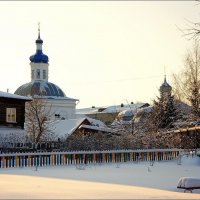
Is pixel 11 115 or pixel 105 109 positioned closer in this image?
pixel 11 115

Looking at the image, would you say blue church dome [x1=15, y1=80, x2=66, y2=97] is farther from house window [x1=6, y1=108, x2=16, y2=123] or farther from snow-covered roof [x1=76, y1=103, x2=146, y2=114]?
house window [x1=6, y1=108, x2=16, y2=123]

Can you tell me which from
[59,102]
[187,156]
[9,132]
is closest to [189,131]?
[187,156]

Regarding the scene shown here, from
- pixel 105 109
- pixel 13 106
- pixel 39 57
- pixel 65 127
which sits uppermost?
pixel 39 57

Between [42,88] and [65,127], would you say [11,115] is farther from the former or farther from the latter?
[42,88]

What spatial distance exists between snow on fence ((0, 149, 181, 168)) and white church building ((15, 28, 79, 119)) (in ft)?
151

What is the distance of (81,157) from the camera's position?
24406mm

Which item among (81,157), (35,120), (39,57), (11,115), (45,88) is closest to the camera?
(81,157)

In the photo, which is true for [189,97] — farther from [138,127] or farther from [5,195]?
[5,195]

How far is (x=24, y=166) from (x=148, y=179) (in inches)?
325

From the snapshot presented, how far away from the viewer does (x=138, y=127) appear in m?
46.0

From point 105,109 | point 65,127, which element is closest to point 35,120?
point 65,127

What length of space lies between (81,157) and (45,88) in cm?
5120

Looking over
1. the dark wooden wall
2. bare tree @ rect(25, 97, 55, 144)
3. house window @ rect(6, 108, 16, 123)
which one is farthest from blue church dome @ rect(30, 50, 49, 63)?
house window @ rect(6, 108, 16, 123)

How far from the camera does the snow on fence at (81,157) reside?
22.2 m
